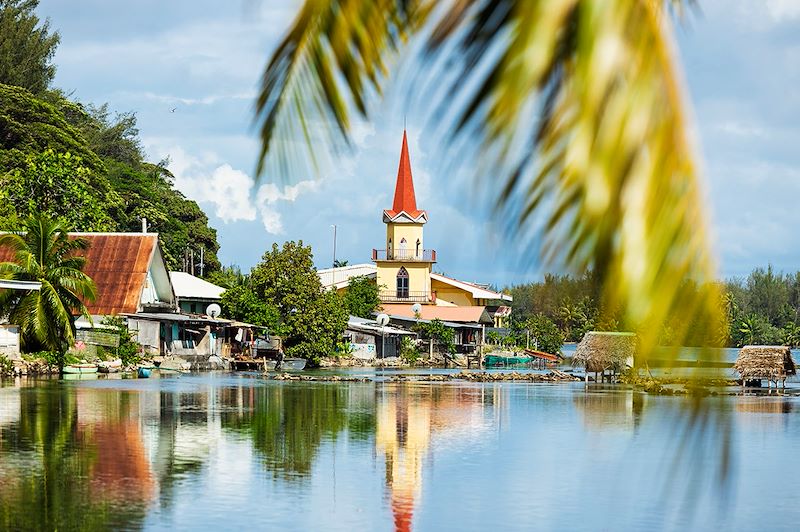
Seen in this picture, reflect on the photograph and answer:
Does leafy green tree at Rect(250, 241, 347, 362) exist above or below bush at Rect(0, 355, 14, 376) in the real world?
above

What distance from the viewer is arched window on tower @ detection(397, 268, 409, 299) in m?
65.3

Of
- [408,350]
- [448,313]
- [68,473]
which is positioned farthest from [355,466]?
[448,313]

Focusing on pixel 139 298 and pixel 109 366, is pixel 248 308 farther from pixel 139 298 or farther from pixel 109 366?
pixel 109 366

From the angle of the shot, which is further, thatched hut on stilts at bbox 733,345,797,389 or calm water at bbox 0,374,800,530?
thatched hut on stilts at bbox 733,345,797,389

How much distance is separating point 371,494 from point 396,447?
4.71m

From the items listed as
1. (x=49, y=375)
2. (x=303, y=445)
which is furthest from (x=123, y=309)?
(x=303, y=445)

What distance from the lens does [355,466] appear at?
16719 millimetres

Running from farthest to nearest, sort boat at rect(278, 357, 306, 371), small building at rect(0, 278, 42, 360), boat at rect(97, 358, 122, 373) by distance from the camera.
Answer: boat at rect(278, 357, 306, 371), boat at rect(97, 358, 122, 373), small building at rect(0, 278, 42, 360)

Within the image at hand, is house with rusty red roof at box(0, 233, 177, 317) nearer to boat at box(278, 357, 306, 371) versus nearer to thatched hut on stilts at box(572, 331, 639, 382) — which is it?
boat at box(278, 357, 306, 371)

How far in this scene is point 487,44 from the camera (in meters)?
2.21

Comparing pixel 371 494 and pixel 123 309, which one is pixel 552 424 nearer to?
pixel 371 494

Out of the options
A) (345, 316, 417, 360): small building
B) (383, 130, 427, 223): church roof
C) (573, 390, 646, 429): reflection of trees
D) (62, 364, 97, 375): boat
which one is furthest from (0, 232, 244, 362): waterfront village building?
(383, 130, 427, 223): church roof

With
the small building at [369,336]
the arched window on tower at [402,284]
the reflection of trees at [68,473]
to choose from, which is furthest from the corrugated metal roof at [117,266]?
the arched window on tower at [402,284]

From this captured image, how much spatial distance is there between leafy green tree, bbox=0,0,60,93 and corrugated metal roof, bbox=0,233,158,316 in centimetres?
1602
